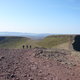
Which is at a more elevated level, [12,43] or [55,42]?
[55,42]

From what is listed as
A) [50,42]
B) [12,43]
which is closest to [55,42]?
[50,42]

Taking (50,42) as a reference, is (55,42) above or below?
above

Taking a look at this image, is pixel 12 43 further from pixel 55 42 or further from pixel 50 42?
pixel 55 42

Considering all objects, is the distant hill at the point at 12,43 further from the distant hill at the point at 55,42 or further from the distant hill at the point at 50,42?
the distant hill at the point at 55,42

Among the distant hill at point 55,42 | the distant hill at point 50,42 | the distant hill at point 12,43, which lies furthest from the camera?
the distant hill at point 12,43

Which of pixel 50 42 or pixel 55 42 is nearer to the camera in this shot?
pixel 55 42

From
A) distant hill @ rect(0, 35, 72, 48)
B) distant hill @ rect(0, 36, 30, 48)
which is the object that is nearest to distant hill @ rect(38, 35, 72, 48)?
distant hill @ rect(0, 35, 72, 48)

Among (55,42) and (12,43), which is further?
(12,43)

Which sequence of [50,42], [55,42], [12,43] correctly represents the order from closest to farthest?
[55,42]
[50,42]
[12,43]

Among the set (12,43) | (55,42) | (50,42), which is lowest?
(12,43)

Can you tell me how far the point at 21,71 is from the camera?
36.9 ft

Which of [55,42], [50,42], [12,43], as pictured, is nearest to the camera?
[55,42]

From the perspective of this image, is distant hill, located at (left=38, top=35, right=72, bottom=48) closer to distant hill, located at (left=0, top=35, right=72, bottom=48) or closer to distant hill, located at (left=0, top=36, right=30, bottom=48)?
distant hill, located at (left=0, top=35, right=72, bottom=48)

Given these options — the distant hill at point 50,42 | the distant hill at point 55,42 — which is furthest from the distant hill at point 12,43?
the distant hill at point 55,42
